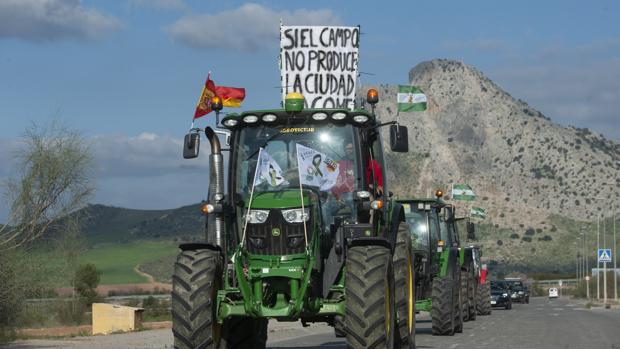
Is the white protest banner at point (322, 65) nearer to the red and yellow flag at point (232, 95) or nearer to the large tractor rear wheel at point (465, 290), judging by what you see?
the red and yellow flag at point (232, 95)

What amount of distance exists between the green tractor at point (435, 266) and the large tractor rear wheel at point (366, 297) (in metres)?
12.4

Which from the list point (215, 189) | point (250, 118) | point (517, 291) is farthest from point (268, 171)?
point (517, 291)

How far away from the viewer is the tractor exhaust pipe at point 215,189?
626 inches

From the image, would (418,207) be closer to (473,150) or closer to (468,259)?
(468,259)

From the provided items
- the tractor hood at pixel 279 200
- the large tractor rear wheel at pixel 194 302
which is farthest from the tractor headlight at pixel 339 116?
the large tractor rear wheel at pixel 194 302

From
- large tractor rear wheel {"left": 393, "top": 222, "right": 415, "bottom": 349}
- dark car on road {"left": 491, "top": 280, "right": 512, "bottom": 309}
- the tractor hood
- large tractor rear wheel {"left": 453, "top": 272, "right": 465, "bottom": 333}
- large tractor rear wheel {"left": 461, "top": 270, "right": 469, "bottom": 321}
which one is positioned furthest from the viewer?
dark car on road {"left": 491, "top": 280, "right": 512, "bottom": 309}

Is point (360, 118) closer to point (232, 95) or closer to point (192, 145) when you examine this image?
point (192, 145)

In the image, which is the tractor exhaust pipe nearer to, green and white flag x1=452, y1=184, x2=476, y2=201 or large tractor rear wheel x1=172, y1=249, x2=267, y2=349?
large tractor rear wheel x1=172, y1=249, x2=267, y2=349

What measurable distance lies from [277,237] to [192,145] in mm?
1810

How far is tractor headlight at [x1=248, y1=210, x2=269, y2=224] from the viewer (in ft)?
49.4

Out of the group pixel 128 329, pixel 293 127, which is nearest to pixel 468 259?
pixel 128 329

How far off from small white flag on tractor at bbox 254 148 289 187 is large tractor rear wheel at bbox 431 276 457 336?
12.9m

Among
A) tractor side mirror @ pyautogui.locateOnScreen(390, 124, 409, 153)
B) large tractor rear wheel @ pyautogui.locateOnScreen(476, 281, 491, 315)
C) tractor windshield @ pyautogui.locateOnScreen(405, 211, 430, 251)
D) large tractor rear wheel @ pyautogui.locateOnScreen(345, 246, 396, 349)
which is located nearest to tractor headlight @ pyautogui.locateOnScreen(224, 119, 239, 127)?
tractor side mirror @ pyautogui.locateOnScreen(390, 124, 409, 153)

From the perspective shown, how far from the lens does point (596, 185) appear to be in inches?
6969
